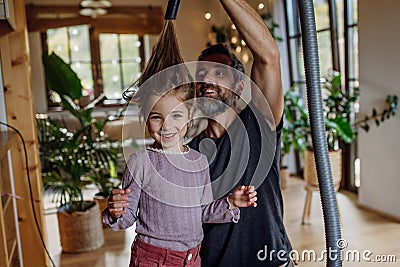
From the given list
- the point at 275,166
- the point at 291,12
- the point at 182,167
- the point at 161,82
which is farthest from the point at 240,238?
the point at 291,12

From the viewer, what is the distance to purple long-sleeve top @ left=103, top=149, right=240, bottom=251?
69cm

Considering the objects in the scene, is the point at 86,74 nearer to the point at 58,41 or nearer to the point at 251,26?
the point at 58,41

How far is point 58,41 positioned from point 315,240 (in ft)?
14.0

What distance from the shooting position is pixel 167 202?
69 cm

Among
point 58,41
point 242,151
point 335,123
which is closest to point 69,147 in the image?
point 335,123

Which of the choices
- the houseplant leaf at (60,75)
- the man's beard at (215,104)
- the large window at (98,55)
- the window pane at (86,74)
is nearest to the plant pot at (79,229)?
the houseplant leaf at (60,75)

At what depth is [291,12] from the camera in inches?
179

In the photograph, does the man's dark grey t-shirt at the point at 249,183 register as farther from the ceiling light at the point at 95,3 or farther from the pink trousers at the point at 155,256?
the ceiling light at the point at 95,3

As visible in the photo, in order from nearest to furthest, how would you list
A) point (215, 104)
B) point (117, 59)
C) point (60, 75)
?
point (215, 104), point (60, 75), point (117, 59)

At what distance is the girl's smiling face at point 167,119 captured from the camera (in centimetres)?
65

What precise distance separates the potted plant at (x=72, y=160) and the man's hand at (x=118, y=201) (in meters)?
2.23

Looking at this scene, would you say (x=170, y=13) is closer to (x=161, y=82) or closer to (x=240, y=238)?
(x=161, y=82)

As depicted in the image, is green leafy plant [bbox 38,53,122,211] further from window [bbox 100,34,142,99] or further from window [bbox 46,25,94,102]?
window [bbox 100,34,142,99]

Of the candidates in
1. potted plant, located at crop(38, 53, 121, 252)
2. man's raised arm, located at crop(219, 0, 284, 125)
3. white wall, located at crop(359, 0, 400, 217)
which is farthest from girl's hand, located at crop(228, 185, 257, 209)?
white wall, located at crop(359, 0, 400, 217)
